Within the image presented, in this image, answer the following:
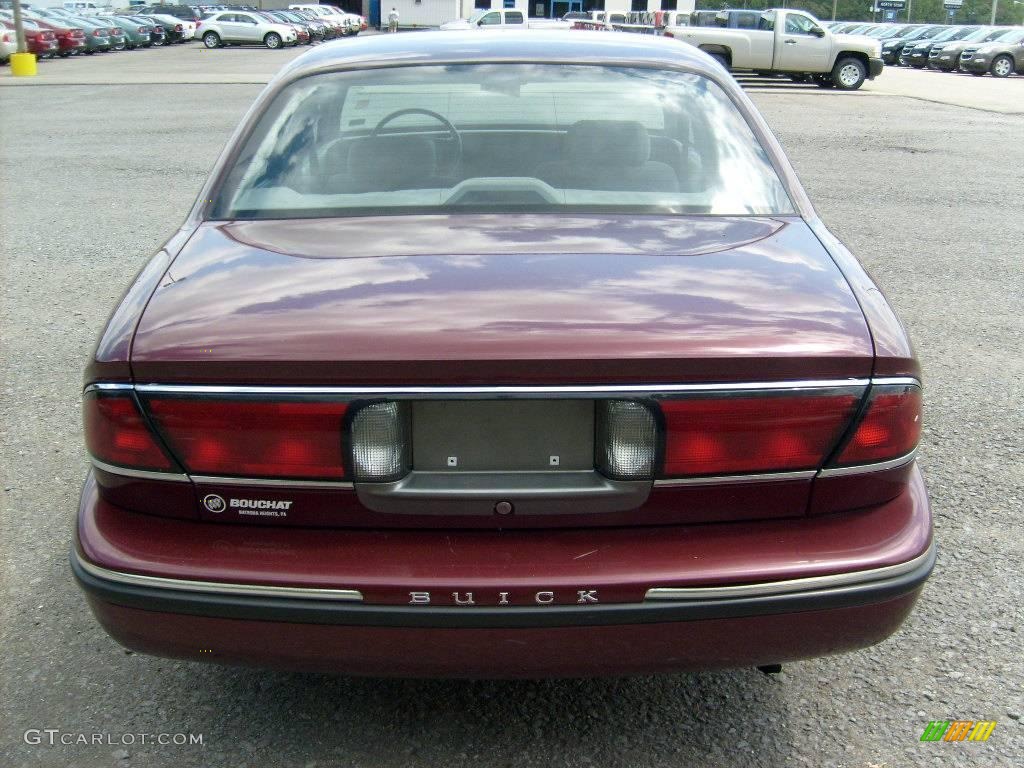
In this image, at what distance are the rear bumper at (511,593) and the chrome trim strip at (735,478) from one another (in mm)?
95

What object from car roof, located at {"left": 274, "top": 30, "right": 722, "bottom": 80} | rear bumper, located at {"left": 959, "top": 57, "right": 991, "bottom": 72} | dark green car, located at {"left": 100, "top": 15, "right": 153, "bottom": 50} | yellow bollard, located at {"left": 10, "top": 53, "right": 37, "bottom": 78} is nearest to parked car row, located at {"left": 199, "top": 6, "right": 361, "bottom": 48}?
dark green car, located at {"left": 100, "top": 15, "right": 153, "bottom": 50}

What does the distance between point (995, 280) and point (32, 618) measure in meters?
6.06

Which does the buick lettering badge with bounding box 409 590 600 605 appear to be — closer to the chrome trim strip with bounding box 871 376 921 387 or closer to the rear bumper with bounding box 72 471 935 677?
the rear bumper with bounding box 72 471 935 677

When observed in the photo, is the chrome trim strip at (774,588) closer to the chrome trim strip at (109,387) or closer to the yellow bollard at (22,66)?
the chrome trim strip at (109,387)

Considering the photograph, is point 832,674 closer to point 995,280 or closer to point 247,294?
point 247,294

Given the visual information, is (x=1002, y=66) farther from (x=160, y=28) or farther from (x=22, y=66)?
(x=160, y=28)

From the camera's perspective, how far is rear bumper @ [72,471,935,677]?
6.45 feet

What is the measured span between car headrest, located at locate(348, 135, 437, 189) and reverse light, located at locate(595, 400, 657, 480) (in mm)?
1136

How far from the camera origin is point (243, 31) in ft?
149

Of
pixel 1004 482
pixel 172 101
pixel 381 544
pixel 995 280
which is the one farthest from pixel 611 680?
pixel 172 101

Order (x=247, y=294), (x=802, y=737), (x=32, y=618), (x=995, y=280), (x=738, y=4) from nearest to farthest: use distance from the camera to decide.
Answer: (x=247, y=294) → (x=802, y=737) → (x=32, y=618) → (x=995, y=280) → (x=738, y=4)

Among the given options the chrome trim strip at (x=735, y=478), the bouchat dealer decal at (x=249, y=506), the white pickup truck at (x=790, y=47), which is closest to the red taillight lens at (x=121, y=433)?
the bouchat dealer decal at (x=249, y=506)

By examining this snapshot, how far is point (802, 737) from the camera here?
244 centimetres

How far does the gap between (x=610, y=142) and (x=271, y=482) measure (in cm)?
153
